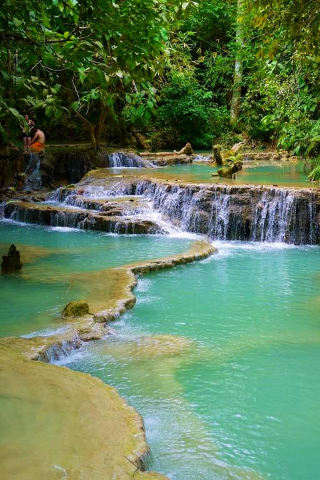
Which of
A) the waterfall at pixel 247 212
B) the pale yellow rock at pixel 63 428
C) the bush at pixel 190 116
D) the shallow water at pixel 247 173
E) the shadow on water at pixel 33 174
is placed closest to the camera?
the pale yellow rock at pixel 63 428

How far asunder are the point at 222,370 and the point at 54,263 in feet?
14.2

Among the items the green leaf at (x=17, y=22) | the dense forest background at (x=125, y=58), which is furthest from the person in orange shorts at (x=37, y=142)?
the green leaf at (x=17, y=22)

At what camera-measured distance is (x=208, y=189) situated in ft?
Answer: 40.6

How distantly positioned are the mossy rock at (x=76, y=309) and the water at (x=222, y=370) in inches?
18.3

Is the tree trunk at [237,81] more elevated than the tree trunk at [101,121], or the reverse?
the tree trunk at [237,81]

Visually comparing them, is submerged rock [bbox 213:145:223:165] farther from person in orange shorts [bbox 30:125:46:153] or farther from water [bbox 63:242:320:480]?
water [bbox 63:242:320:480]

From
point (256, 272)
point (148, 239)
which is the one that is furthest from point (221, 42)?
point (256, 272)

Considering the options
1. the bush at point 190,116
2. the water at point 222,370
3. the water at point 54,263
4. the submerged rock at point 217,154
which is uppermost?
the bush at point 190,116

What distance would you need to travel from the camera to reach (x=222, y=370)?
5.37 m

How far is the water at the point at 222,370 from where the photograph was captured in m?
4.03

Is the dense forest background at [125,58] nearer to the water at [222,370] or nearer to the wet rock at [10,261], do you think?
the wet rock at [10,261]

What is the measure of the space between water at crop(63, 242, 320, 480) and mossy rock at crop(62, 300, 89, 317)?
46 cm

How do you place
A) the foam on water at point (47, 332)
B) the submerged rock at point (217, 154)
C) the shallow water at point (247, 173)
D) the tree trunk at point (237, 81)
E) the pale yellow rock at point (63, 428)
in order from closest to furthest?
the pale yellow rock at point (63, 428) → the foam on water at point (47, 332) → the shallow water at point (247, 173) → the submerged rock at point (217, 154) → the tree trunk at point (237, 81)

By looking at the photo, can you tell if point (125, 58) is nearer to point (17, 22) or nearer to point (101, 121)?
point (17, 22)
